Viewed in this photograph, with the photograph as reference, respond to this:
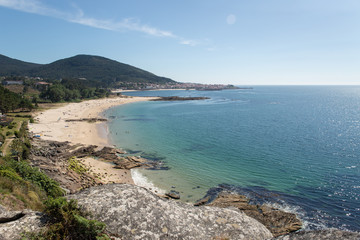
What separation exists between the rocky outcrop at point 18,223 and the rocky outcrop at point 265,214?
1895 cm

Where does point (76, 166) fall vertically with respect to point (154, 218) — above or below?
below

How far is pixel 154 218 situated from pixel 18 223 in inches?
154

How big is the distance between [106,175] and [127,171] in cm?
327

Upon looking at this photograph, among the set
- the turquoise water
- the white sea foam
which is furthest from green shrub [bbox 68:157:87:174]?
the turquoise water

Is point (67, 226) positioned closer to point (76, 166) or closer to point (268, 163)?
point (76, 166)

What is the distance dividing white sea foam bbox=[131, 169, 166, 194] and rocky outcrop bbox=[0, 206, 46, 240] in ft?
67.4

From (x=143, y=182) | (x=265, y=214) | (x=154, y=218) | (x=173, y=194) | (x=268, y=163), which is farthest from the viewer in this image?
(x=268, y=163)

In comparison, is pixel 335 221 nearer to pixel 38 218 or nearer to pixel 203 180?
pixel 203 180

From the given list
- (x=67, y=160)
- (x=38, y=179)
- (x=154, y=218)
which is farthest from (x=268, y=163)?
(x=154, y=218)

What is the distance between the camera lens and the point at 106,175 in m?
30.6

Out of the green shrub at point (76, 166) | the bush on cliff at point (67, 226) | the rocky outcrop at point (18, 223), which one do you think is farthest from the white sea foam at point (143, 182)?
the bush on cliff at point (67, 226)

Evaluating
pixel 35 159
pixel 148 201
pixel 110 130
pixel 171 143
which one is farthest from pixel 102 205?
pixel 110 130

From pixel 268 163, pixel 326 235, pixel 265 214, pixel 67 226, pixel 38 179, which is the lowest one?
pixel 265 214

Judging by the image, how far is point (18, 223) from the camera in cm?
632
